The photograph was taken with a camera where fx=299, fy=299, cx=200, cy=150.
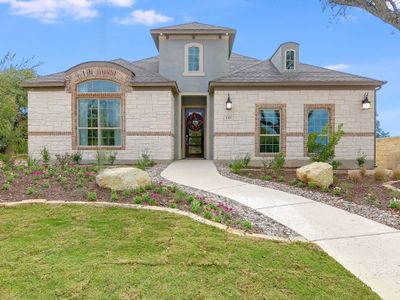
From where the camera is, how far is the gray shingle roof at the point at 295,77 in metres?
13.5

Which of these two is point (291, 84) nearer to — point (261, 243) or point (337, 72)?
point (337, 72)

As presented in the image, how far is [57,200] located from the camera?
594 centimetres

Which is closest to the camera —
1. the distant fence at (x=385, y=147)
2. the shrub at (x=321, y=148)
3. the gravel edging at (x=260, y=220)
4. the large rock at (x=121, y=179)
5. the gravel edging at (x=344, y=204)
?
the gravel edging at (x=260, y=220)

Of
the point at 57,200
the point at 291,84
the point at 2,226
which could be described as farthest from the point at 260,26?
the point at 2,226

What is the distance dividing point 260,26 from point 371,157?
26.2ft

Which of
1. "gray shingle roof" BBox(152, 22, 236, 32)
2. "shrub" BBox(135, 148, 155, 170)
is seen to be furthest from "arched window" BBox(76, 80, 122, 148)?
"gray shingle roof" BBox(152, 22, 236, 32)

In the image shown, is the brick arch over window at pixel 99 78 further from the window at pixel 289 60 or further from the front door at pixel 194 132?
the window at pixel 289 60

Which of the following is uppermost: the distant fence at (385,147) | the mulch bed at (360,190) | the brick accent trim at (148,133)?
the brick accent trim at (148,133)

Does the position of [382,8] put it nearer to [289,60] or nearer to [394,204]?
[394,204]

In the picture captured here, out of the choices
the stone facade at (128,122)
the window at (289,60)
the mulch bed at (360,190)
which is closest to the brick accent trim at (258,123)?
the window at (289,60)

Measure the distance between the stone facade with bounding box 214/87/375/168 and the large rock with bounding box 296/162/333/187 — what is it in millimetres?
5031

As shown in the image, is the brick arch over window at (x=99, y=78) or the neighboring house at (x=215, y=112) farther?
the neighboring house at (x=215, y=112)

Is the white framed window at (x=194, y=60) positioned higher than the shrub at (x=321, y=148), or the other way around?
the white framed window at (x=194, y=60)

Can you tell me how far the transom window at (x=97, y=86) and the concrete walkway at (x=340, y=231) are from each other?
23.7ft
